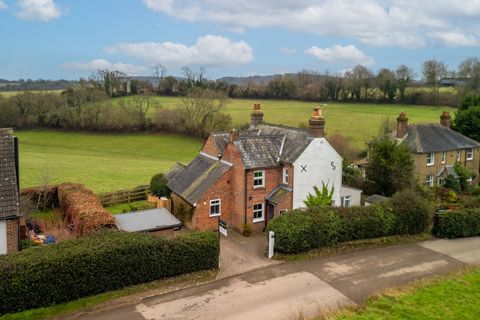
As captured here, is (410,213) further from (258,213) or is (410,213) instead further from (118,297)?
(118,297)

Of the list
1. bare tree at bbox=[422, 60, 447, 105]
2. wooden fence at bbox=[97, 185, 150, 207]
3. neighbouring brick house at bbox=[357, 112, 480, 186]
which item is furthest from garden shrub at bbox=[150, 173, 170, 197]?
bare tree at bbox=[422, 60, 447, 105]

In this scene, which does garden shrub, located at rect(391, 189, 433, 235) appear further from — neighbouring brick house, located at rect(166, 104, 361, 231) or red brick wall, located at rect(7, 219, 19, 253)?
red brick wall, located at rect(7, 219, 19, 253)

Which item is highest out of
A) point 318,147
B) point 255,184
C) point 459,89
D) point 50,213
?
point 459,89

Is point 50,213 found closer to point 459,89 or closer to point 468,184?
point 468,184

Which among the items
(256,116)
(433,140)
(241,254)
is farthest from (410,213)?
(433,140)

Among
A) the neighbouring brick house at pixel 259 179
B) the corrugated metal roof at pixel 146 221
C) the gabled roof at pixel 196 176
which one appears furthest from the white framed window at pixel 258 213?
the corrugated metal roof at pixel 146 221

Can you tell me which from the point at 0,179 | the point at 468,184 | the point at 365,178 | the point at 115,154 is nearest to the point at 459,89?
the point at 468,184
